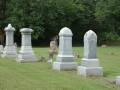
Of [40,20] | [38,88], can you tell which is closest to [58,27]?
[40,20]

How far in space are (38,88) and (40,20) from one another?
1242 inches

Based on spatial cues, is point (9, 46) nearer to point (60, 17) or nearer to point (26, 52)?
point (26, 52)

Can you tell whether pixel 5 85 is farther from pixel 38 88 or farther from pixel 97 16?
pixel 97 16

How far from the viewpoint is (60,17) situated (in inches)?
1656

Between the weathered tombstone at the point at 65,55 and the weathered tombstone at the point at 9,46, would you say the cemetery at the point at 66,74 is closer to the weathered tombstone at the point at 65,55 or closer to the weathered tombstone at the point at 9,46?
the weathered tombstone at the point at 65,55

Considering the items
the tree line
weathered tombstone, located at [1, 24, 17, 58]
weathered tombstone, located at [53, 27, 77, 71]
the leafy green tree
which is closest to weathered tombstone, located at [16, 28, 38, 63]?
weathered tombstone, located at [1, 24, 17, 58]

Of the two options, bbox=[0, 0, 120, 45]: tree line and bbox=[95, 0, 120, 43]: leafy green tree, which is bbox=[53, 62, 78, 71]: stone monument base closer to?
bbox=[0, 0, 120, 45]: tree line

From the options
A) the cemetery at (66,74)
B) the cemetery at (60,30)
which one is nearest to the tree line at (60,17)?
the cemetery at (60,30)

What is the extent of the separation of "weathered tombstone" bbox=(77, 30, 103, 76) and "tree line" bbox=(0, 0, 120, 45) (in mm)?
27071

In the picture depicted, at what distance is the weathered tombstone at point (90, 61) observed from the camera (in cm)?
1000

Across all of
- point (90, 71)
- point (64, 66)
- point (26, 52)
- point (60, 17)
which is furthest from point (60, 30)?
point (60, 17)

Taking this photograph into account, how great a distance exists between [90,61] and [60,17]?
32.5m

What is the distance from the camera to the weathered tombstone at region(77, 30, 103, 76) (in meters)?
10.0

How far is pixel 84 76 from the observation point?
9.93 m
